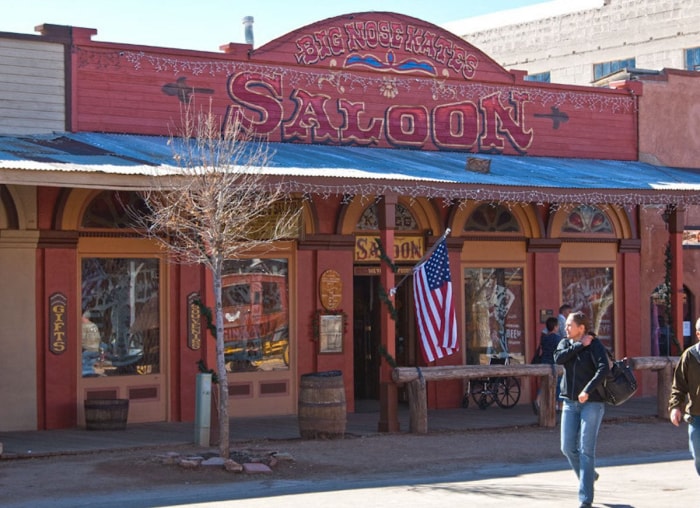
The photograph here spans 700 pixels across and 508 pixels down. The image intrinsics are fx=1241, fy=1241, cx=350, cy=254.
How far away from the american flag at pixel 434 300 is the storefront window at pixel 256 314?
10.1ft

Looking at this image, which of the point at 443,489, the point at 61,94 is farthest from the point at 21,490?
the point at 61,94

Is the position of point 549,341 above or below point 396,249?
below

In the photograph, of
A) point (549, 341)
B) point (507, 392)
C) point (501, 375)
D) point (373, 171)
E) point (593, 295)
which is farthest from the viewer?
point (593, 295)

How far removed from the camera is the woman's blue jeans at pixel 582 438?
34.2 ft

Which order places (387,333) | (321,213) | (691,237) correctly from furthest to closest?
(691,237), (321,213), (387,333)

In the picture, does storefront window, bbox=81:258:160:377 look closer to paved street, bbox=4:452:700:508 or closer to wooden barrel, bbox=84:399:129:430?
wooden barrel, bbox=84:399:129:430

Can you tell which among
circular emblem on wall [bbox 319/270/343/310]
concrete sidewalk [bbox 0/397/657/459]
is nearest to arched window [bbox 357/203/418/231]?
circular emblem on wall [bbox 319/270/343/310]

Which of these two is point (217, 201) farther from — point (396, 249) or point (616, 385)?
point (396, 249)

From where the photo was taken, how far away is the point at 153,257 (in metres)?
17.4

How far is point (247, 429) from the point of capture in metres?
16.6

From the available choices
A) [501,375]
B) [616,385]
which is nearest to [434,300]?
[501,375]

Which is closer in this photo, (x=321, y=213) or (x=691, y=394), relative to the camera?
(x=691, y=394)

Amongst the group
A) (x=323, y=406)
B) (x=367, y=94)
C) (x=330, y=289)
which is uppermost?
(x=367, y=94)

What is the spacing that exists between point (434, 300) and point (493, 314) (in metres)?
4.57
